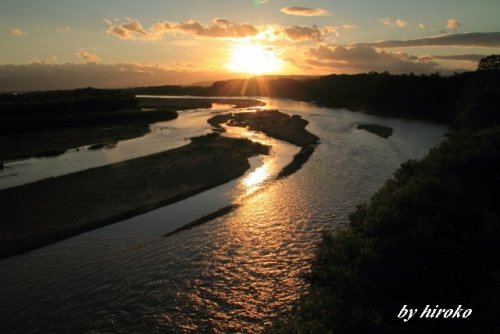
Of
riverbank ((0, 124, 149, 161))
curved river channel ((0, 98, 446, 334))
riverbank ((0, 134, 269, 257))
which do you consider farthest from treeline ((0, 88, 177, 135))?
curved river channel ((0, 98, 446, 334))

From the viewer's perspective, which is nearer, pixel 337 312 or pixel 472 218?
pixel 337 312

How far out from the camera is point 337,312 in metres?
11.5

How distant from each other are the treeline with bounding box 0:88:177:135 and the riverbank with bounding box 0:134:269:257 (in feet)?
127

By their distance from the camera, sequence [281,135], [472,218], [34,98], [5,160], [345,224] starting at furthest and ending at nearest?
1. [34,98]
2. [281,135]
3. [5,160]
4. [345,224]
5. [472,218]

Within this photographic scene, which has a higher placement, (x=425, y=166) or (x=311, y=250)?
(x=425, y=166)

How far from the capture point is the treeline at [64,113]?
6844cm

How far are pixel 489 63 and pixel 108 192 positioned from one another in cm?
11063

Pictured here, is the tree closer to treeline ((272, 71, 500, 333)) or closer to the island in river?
the island in river

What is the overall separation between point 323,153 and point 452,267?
32675 mm

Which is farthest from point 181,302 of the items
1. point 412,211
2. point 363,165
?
point 363,165

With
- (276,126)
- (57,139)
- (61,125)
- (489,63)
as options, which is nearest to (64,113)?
(61,125)

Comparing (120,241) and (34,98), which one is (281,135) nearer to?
(120,241)

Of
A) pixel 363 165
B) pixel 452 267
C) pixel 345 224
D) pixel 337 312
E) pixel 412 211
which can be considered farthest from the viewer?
pixel 363 165

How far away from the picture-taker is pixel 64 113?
256 ft
